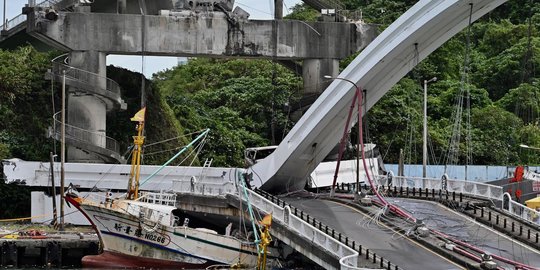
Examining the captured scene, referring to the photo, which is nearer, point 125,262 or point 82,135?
point 125,262

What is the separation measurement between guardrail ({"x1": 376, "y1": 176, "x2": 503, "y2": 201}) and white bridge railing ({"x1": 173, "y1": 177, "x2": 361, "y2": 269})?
9.52m

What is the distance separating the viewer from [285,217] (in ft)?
126

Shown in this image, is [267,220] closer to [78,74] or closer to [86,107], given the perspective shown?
[78,74]

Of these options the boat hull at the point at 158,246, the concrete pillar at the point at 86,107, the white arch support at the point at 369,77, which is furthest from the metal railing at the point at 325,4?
the boat hull at the point at 158,246

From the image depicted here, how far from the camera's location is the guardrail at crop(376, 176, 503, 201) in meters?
45.6

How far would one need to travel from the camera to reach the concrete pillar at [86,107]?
5616 cm

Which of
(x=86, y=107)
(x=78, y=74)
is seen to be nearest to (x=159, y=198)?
(x=86, y=107)

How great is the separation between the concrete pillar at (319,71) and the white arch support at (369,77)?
10994mm

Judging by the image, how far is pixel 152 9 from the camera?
62.6 meters

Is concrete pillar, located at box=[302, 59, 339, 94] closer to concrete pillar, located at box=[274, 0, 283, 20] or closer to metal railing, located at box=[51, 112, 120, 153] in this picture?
concrete pillar, located at box=[274, 0, 283, 20]

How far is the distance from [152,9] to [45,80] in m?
7.91

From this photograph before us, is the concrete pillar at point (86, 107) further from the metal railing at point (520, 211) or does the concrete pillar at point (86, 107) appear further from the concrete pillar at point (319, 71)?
the metal railing at point (520, 211)

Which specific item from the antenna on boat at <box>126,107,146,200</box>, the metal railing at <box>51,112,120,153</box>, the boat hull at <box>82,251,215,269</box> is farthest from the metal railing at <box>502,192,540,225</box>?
the metal railing at <box>51,112,120,153</box>

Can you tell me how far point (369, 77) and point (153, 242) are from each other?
11517 millimetres
